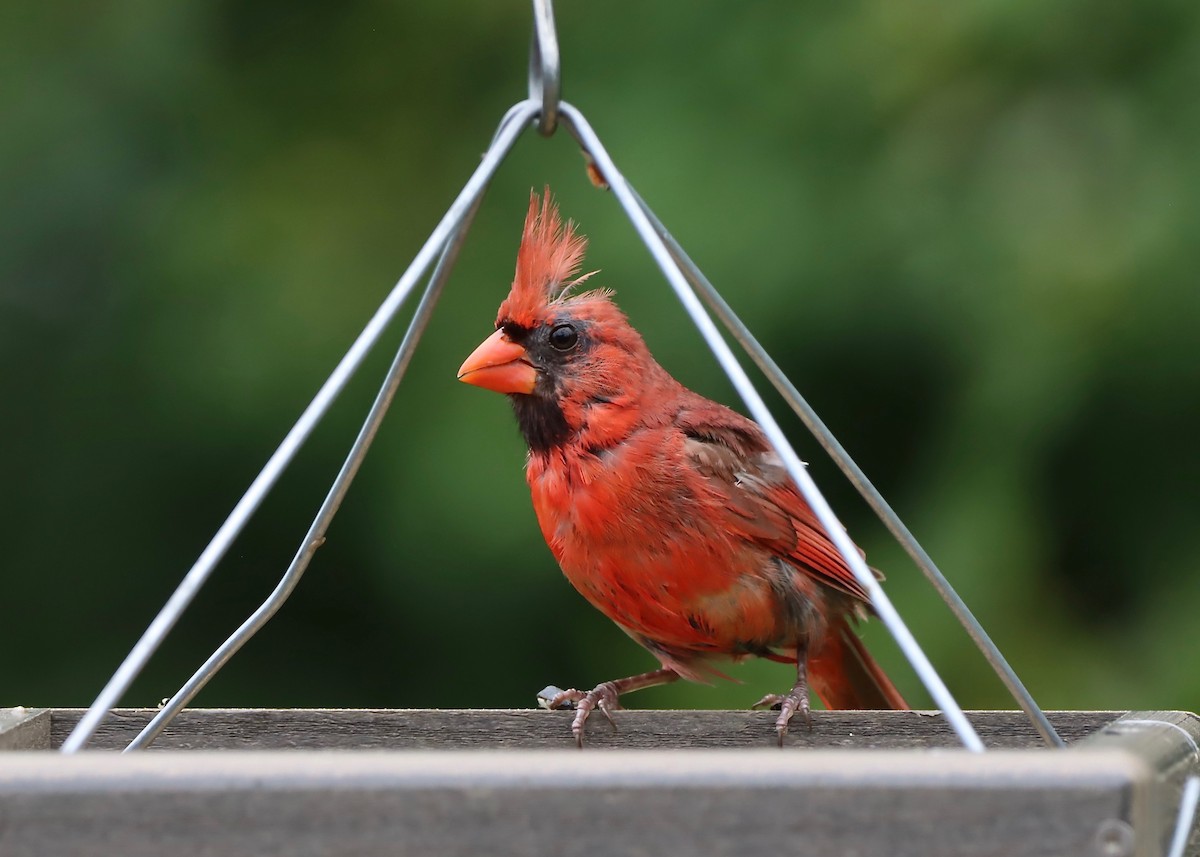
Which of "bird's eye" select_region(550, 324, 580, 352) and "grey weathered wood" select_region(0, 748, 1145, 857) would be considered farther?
"bird's eye" select_region(550, 324, 580, 352)

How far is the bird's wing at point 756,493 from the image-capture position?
2.12 m

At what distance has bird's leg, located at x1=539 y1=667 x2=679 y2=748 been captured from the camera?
69.2 inches

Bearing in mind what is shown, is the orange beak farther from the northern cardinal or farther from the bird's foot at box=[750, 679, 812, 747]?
the bird's foot at box=[750, 679, 812, 747]

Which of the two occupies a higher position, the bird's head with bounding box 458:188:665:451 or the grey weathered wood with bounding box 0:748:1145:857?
the bird's head with bounding box 458:188:665:451

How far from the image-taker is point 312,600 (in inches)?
115

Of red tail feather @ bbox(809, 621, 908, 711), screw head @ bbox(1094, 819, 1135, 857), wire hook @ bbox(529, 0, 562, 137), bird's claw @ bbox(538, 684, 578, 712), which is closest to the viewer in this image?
screw head @ bbox(1094, 819, 1135, 857)

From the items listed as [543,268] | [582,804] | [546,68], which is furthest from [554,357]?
[582,804]

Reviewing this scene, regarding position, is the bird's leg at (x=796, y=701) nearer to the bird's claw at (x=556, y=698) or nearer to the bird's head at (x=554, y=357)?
the bird's claw at (x=556, y=698)

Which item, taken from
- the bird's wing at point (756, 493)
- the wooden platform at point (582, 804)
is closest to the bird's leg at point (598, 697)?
the bird's wing at point (756, 493)

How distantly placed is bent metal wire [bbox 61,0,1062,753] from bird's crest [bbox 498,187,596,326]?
2.58 feet

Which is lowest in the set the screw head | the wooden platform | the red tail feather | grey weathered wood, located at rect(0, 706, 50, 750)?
the red tail feather

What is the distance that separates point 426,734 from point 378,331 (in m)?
0.75

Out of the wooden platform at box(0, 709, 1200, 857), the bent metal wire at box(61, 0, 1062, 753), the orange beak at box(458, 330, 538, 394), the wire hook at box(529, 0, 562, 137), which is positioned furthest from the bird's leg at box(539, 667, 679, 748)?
the wooden platform at box(0, 709, 1200, 857)

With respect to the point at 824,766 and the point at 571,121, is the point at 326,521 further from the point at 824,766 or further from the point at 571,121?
the point at 824,766
